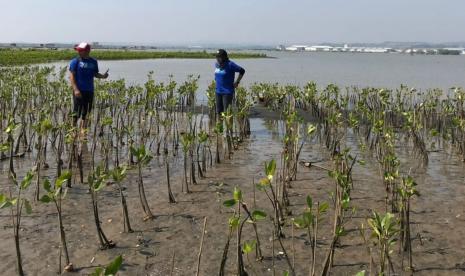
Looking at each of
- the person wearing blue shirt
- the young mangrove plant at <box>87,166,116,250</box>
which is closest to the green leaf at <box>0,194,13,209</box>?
the young mangrove plant at <box>87,166,116,250</box>

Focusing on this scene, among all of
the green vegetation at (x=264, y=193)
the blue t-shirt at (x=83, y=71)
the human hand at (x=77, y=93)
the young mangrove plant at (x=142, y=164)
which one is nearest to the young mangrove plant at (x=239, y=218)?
the green vegetation at (x=264, y=193)

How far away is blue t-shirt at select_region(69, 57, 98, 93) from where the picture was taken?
333 inches

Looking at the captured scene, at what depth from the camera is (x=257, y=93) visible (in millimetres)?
14578

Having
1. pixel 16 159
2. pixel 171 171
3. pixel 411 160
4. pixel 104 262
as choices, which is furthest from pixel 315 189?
pixel 16 159

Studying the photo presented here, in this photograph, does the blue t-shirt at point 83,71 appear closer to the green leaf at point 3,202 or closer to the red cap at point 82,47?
the red cap at point 82,47

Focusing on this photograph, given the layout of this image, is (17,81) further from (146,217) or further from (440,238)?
(440,238)

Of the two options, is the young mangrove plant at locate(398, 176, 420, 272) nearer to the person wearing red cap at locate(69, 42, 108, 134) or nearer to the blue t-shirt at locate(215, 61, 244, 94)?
the blue t-shirt at locate(215, 61, 244, 94)

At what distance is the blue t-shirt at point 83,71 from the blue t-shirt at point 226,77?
2.32m

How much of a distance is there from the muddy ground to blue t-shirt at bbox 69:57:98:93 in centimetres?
192

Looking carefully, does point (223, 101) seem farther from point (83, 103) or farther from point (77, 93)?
point (77, 93)

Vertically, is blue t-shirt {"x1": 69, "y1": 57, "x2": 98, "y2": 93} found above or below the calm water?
above

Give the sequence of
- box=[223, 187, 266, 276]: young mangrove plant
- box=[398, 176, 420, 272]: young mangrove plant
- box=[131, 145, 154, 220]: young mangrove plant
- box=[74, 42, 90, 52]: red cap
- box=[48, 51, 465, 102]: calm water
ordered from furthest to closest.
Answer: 1. box=[48, 51, 465, 102]: calm water
2. box=[74, 42, 90, 52]: red cap
3. box=[131, 145, 154, 220]: young mangrove plant
4. box=[398, 176, 420, 272]: young mangrove plant
5. box=[223, 187, 266, 276]: young mangrove plant

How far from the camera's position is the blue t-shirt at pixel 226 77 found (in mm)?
9305

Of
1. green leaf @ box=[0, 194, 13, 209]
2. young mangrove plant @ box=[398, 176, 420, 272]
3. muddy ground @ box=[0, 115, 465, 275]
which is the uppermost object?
green leaf @ box=[0, 194, 13, 209]
